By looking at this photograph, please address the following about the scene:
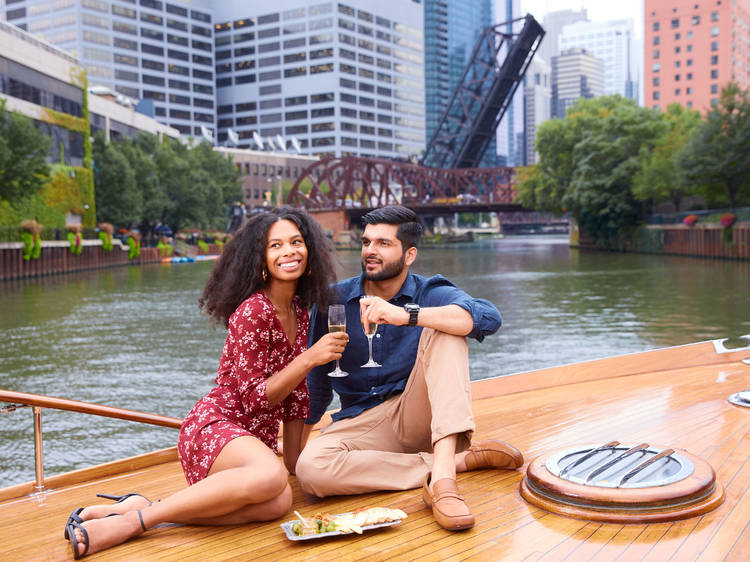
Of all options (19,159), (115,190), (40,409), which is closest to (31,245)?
(19,159)

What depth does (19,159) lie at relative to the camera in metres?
24.9

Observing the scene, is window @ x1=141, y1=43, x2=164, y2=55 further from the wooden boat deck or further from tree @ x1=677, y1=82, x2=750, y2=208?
the wooden boat deck

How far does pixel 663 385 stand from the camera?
461 centimetres

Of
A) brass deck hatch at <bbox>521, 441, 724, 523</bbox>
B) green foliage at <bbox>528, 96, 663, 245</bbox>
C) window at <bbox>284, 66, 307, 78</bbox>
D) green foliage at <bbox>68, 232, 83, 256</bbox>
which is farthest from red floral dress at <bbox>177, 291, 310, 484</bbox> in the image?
window at <bbox>284, 66, 307, 78</bbox>

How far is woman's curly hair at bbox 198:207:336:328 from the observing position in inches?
115

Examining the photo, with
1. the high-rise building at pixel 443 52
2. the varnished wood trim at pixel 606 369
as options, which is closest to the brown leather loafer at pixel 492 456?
the varnished wood trim at pixel 606 369

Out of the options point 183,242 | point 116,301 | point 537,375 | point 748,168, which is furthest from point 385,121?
point 537,375

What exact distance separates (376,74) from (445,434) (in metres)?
106

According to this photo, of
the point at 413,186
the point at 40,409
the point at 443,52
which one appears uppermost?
the point at 443,52

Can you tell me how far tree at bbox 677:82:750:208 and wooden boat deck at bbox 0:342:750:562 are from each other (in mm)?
26005

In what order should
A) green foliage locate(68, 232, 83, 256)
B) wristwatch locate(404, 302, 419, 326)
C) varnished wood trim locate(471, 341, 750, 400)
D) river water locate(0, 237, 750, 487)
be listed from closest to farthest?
1. wristwatch locate(404, 302, 419, 326)
2. varnished wood trim locate(471, 341, 750, 400)
3. river water locate(0, 237, 750, 487)
4. green foliage locate(68, 232, 83, 256)

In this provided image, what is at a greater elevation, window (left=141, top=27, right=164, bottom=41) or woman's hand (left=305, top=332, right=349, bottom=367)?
window (left=141, top=27, right=164, bottom=41)

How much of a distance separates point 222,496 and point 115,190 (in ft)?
122

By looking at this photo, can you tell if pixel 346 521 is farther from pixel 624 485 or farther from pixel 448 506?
pixel 624 485
